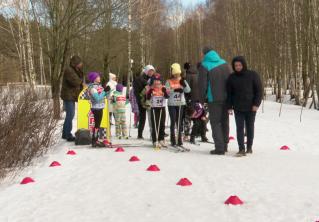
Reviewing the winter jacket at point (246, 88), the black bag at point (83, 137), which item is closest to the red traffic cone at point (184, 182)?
the winter jacket at point (246, 88)

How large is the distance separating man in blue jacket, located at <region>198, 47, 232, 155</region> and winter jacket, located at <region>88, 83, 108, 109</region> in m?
2.16

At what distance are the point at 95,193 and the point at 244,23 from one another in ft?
90.7

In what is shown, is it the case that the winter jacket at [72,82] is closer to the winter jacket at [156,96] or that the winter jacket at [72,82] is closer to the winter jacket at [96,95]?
the winter jacket at [96,95]

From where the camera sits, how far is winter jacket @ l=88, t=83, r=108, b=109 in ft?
28.1

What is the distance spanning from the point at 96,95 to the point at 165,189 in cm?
382

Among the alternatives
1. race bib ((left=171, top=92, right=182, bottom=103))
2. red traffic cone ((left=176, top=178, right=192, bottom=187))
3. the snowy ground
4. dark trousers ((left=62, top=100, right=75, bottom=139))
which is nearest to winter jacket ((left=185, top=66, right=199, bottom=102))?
race bib ((left=171, top=92, right=182, bottom=103))

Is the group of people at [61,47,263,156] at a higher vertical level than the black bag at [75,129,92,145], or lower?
higher

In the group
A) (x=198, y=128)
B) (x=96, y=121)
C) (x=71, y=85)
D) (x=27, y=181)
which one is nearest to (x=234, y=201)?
(x=27, y=181)

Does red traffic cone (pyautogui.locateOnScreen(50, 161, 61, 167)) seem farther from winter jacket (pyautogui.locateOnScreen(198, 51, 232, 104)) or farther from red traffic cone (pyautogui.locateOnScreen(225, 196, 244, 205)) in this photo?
red traffic cone (pyautogui.locateOnScreen(225, 196, 244, 205))

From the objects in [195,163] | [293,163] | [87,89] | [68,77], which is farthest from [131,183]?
[68,77]

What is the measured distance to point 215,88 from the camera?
7664mm

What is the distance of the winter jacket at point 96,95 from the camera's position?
858 cm

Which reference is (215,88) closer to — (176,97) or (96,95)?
(176,97)

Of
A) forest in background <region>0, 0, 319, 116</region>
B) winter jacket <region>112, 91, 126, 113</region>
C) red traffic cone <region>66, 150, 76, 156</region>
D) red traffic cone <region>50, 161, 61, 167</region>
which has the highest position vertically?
forest in background <region>0, 0, 319, 116</region>
